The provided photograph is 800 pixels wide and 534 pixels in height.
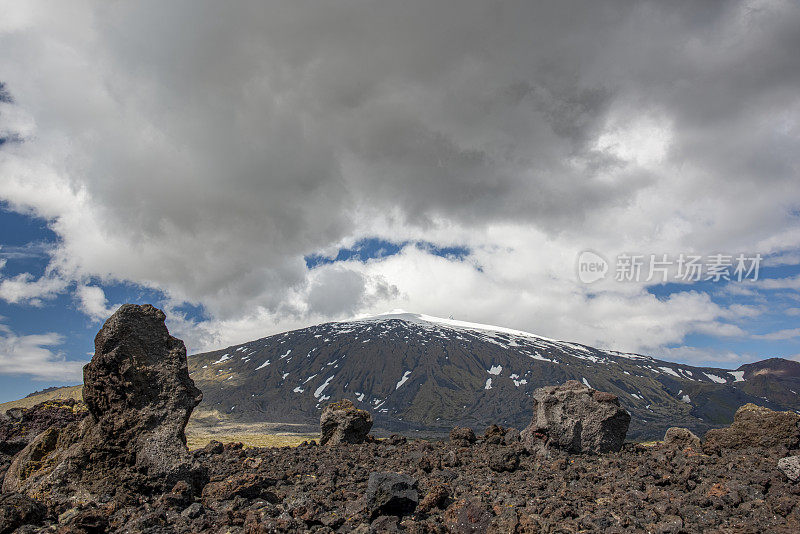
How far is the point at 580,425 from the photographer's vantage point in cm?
1978

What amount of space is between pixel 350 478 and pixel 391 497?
15.5 feet

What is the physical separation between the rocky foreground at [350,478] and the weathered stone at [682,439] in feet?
0.75

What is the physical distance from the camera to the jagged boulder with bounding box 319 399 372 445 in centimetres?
2359

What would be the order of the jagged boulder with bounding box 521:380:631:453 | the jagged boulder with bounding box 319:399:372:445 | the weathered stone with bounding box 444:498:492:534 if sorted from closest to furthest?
the weathered stone with bounding box 444:498:492:534
the jagged boulder with bounding box 521:380:631:453
the jagged boulder with bounding box 319:399:372:445

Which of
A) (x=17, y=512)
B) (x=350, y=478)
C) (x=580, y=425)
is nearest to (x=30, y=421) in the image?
(x=17, y=512)

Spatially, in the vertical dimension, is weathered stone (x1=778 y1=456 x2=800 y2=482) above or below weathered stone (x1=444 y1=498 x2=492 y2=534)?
above

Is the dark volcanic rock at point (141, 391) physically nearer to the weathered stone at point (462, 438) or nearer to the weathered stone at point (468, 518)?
the weathered stone at point (468, 518)

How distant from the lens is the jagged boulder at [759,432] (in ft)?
55.9

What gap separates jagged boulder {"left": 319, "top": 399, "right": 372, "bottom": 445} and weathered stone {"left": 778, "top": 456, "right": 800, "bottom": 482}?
17759 mm

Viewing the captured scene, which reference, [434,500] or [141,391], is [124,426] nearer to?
[141,391]

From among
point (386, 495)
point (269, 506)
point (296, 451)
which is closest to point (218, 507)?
point (269, 506)

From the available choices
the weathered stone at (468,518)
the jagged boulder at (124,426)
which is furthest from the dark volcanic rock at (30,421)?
the weathered stone at (468,518)

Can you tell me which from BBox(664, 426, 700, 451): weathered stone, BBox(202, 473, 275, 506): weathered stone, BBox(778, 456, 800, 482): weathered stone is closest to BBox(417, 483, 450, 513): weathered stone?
BBox(202, 473, 275, 506): weathered stone

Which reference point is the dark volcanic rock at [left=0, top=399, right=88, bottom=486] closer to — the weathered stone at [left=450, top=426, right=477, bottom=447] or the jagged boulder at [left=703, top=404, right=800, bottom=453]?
the weathered stone at [left=450, top=426, right=477, bottom=447]
